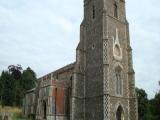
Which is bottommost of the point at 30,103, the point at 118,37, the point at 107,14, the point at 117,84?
the point at 30,103

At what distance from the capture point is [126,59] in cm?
4175

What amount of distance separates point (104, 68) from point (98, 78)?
5.74 feet

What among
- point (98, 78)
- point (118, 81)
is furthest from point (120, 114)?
point (98, 78)

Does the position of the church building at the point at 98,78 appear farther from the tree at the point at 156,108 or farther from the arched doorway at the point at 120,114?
the tree at the point at 156,108

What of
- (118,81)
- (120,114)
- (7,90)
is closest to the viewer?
(120,114)

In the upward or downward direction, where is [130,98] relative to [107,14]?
downward

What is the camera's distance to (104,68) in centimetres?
3706

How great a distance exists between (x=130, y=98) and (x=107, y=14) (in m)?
12.7

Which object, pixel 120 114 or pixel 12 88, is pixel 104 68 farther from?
pixel 12 88

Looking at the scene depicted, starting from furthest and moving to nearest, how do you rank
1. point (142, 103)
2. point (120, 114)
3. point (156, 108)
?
point (142, 103), point (156, 108), point (120, 114)

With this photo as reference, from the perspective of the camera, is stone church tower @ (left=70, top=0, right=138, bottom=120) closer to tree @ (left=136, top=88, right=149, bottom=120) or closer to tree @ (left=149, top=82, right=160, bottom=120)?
tree @ (left=149, top=82, right=160, bottom=120)

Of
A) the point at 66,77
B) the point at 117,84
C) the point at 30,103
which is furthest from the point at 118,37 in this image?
the point at 30,103

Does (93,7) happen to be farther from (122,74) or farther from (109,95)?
(109,95)

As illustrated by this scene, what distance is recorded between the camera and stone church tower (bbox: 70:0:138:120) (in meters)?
A: 37.0
